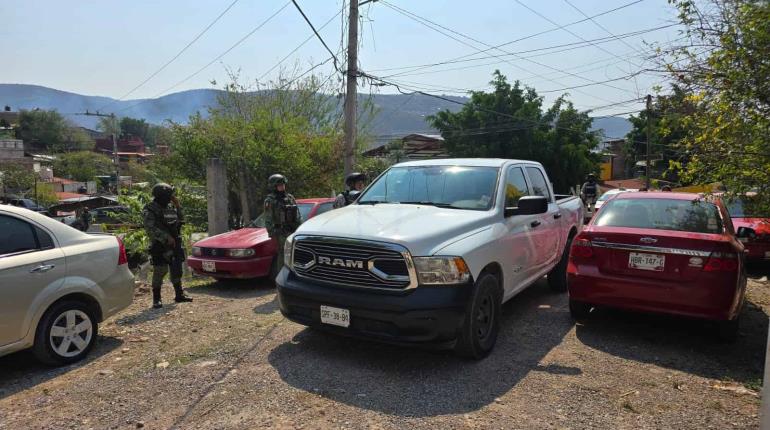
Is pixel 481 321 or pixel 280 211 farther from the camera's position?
pixel 280 211

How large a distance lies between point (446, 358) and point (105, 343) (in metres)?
3.47

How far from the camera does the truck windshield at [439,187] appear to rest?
16.0ft

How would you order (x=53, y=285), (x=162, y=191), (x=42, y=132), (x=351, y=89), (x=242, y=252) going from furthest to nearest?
(x=42, y=132), (x=351, y=89), (x=242, y=252), (x=162, y=191), (x=53, y=285)

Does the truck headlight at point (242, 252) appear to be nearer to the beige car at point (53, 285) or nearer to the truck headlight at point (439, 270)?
the beige car at point (53, 285)

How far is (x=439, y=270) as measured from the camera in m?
3.88

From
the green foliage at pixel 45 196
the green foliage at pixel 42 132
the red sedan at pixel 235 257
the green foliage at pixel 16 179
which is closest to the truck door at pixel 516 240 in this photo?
the red sedan at pixel 235 257

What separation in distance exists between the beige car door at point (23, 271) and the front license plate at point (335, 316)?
7.78ft

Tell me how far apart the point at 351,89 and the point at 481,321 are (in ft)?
28.0

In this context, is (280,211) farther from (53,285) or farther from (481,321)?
(481,321)

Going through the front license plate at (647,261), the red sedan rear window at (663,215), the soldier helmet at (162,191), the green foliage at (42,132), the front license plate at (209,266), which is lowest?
the front license plate at (209,266)

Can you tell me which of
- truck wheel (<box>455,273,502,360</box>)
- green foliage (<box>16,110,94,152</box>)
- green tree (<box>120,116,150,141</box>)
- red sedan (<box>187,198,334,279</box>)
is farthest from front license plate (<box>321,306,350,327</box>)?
green tree (<box>120,116,150,141</box>)

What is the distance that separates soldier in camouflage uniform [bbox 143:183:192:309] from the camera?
20.3 ft

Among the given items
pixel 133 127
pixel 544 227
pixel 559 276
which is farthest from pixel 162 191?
pixel 133 127

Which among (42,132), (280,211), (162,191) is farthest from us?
(42,132)
